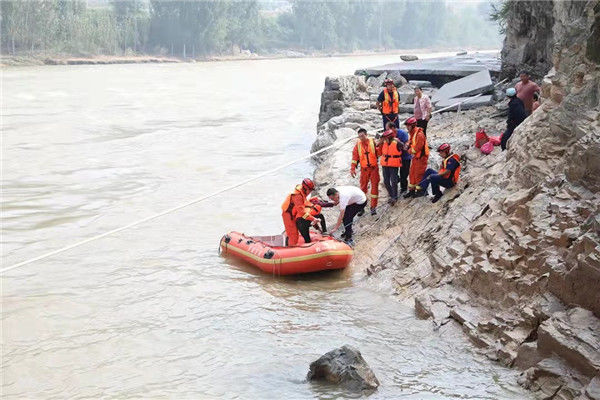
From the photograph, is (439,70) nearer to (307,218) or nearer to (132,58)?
(307,218)

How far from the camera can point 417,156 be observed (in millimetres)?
12938

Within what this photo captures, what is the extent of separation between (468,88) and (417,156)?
8500mm

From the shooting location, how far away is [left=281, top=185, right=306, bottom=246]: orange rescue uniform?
40.9 feet

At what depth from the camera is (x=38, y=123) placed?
33156mm

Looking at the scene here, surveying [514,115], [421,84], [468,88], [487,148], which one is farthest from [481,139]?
[421,84]

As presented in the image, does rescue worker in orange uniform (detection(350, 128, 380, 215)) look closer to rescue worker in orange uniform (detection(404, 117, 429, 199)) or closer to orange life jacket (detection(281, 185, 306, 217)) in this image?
rescue worker in orange uniform (detection(404, 117, 429, 199))

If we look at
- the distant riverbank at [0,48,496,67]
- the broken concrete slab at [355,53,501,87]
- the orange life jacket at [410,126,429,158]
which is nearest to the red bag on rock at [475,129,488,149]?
the orange life jacket at [410,126,429,158]

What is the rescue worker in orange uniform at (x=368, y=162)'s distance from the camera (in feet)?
44.6

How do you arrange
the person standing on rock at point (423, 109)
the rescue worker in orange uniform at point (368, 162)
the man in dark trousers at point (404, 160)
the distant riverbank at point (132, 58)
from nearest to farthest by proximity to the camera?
the man in dark trousers at point (404, 160) < the rescue worker in orange uniform at point (368, 162) < the person standing on rock at point (423, 109) < the distant riverbank at point (132, 58)

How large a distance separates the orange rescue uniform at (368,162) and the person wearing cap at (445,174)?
111 cm

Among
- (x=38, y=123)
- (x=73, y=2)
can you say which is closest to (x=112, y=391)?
(x=38, y=123)

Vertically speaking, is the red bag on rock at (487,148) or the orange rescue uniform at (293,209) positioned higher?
the red bag on rock at (487,148)

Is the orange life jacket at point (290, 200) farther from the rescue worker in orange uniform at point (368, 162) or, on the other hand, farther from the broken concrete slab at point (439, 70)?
the broken concrete slab at point (439, 70)

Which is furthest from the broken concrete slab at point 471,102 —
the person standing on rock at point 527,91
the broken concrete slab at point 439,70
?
the person standing on rock at point 527,91
